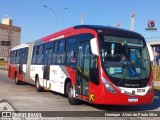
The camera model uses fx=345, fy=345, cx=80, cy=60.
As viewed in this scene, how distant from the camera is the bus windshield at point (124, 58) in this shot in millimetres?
11555

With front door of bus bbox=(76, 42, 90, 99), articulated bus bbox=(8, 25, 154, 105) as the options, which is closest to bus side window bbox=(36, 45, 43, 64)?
articulated bus bbox=(8, 25, 154, 105)

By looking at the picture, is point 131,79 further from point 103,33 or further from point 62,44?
point 62,44

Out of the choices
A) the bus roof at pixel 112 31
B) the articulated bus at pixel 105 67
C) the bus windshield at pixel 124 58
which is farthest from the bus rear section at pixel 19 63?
the bus windshield at pixel 124 58

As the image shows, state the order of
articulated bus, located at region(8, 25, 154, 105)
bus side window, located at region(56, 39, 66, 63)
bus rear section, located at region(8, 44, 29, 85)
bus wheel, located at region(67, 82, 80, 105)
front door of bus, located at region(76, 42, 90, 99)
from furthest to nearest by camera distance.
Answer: bus rear section, located at region(8, 44, 29, 85)
bus side window, located at region(56, 39, 66, 63)
bus wheel, located at region(67, 82, 80, 105)
front door of bus, located at region(76, 42, 90, 99)
articulated bus, located at region(8, 25, 154, 105)

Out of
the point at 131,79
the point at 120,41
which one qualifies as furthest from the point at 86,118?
the point at 120,41

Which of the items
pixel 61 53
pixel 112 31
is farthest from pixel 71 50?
pixel 112 31

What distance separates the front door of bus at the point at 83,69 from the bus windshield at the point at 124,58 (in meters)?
0.84

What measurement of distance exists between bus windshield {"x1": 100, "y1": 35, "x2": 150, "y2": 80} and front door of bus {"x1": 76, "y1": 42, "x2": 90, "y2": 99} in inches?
33.1

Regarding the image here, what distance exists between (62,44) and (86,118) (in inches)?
228

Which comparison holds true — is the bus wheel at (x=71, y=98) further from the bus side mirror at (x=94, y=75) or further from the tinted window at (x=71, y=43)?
the bus side mirror at (x=94, y=75)

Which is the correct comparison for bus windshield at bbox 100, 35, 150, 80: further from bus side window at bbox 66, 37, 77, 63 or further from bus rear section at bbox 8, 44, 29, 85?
bus rear section at bbox 8, 44, 29, 85

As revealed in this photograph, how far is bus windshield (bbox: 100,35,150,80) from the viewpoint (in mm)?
11555

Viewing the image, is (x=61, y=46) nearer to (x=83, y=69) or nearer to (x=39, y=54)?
(x=83, y=69)

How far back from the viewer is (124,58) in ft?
38.9
